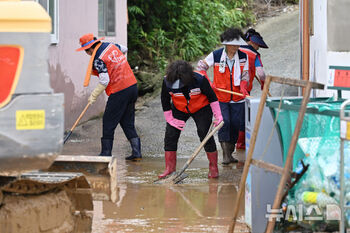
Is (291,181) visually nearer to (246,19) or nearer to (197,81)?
(197,81)

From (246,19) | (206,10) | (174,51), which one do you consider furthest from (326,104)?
(246,19)

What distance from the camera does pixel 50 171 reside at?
545 centimetres

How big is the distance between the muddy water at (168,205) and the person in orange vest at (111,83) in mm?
641

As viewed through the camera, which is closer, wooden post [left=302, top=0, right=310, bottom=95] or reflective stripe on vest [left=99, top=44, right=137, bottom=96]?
wooden post [left=302, top=0, right=310, bottom=95]

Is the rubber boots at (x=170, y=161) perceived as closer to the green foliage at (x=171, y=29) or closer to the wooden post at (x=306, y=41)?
the wooden post at (x=306, y=41)

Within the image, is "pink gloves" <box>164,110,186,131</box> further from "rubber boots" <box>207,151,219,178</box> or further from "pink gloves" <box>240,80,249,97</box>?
"pink gloves" <box>240,80,249,97</box>

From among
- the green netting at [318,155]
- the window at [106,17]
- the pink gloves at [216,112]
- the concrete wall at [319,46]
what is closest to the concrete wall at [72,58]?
the window at [106,17]

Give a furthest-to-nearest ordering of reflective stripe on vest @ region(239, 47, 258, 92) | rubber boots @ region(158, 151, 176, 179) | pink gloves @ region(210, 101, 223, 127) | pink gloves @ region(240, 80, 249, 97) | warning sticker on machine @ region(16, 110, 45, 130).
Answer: reflective stripe on vest @ region(239, 47, 258, 92)
pink gloves @ region(240, 80, 249, 97)
rubber boots @ region(158, 151, 176, 179)
pink gloves @ region(210, 101, 223, 127)
warning sticker on machine @ region(16, 110, 45, 130)

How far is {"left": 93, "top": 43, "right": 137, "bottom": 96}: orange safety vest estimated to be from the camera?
865cm

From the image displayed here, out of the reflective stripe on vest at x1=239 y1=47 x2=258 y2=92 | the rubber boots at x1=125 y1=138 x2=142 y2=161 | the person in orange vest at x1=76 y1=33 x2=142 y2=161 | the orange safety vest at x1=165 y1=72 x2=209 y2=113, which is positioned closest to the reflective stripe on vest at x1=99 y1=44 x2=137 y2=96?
the person in orange vest at x1=76 y1=33 x2=142 y2=161

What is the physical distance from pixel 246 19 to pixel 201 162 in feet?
37.6

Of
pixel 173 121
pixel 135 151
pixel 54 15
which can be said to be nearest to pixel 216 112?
pixel 173 121

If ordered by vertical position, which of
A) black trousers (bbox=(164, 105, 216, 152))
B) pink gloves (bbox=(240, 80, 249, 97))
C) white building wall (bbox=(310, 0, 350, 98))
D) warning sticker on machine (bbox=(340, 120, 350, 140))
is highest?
white building wall (bbox=(310, 0, 350, 98))

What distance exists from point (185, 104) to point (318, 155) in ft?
10.0
